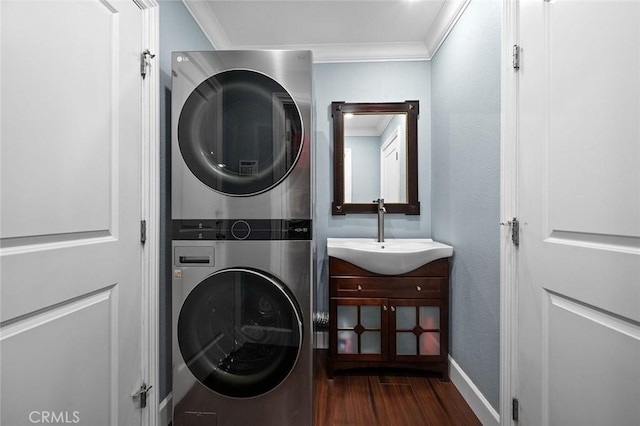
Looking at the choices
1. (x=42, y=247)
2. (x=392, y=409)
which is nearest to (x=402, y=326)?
(x=392, y=409)

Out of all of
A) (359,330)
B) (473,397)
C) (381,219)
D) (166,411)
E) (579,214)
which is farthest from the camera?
(381,219)

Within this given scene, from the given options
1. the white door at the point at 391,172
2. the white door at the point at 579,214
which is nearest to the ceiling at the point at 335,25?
the white door at the point at 391,172

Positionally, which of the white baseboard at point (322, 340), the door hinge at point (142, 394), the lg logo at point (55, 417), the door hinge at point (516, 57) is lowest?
the white baseboard at point (322, 340)

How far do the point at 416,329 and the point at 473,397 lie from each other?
0.45 meters

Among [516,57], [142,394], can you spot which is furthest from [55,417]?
[516,57]

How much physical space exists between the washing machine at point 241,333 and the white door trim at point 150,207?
9cm

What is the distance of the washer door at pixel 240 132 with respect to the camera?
138 centimetres

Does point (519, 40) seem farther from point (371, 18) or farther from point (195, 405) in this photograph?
point (195, 405)

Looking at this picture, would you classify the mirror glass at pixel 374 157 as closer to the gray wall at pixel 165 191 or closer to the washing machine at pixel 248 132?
the washing machine at pixel 248 132

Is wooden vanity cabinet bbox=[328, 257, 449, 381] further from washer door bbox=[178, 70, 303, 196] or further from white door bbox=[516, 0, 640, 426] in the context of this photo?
washer door bbox=[178, 70, 303, 196]

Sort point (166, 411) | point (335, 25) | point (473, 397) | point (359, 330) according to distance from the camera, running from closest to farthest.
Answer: point (166, 411) < point (473, 397) < point (359, 330) < point (335, 25)

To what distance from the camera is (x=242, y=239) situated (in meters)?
1.38

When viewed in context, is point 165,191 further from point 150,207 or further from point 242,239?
point 242,239

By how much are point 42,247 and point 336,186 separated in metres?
1.85
